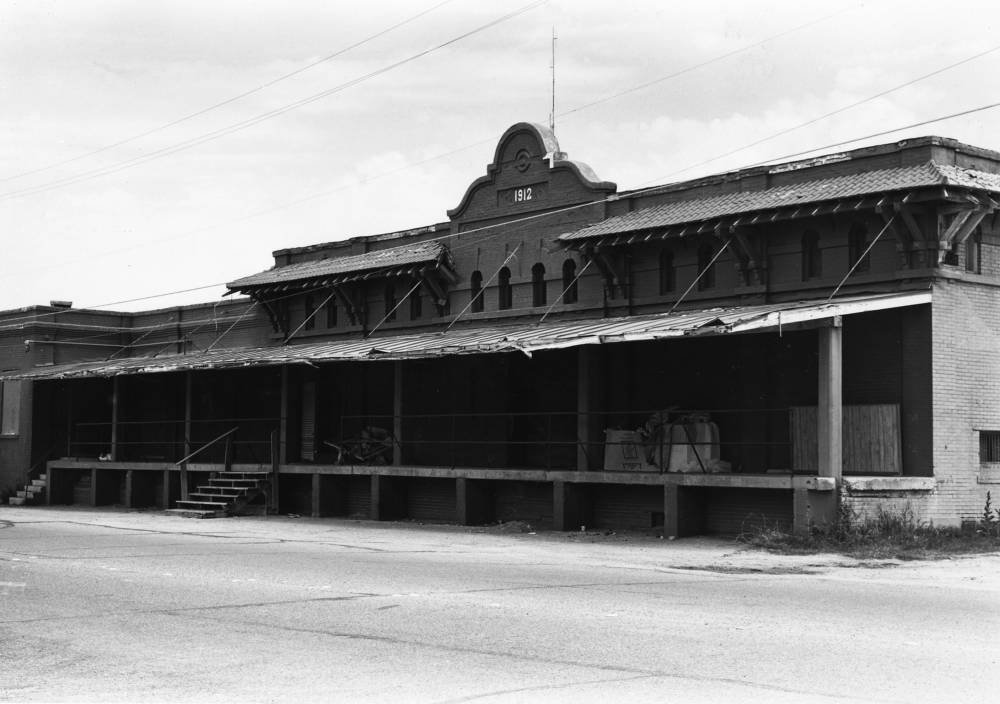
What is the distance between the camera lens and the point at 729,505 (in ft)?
77.5

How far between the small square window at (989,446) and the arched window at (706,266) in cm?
581

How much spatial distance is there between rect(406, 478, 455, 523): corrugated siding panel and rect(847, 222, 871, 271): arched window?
11072 millimetres

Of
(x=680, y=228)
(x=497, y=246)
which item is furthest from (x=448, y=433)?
(x=680, y=228)

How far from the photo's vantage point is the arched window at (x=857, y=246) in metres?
22.5

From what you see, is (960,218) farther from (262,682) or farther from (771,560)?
(262,682)

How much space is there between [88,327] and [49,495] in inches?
242

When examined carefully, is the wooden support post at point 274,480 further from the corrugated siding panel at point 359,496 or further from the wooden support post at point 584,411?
the wooden support post at point 584,411

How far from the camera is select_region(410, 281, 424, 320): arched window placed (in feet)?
106

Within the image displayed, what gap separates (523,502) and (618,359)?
156 inches

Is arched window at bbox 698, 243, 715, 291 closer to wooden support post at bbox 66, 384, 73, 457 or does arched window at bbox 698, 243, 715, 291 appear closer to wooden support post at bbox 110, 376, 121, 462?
wooden support post at bbox 110, 376, 121, 462

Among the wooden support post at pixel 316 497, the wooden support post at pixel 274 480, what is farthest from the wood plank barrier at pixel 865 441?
the wooden support post at pixel 274 480

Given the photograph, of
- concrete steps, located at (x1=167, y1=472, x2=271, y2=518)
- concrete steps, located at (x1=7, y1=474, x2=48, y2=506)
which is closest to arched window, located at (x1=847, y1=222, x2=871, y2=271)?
concrete steps, located at (x1=167, y1=472, x2=271, y2=518)

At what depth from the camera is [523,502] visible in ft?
92.6

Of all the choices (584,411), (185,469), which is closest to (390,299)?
(185,469)
